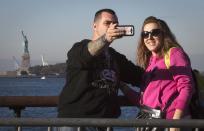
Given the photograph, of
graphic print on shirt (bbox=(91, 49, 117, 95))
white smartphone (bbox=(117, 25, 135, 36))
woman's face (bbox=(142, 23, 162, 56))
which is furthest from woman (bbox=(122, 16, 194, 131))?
white smartphone (bbox=(117, 25, 135, 36))

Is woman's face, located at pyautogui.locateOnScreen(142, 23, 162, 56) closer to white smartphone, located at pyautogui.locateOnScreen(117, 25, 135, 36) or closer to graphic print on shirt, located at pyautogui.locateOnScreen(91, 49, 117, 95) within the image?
graphic print on shirt, located at pyautogui.locateOnScreen(91, 49, 117, 95)

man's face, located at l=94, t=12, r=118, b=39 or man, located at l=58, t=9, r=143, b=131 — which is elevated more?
man's face, located at l=94, t=12, r=118, b=39

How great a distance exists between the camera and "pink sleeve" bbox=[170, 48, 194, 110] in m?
4.38

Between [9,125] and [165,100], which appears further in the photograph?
[165,100]

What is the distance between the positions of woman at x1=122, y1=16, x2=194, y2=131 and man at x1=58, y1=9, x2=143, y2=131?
0.30m

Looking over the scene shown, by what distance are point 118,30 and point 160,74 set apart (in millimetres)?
719

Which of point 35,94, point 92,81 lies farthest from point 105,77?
point 35,94

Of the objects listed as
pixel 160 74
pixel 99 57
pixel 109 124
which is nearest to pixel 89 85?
pixel 99 57

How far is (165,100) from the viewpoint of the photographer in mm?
4520

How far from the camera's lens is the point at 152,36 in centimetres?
464

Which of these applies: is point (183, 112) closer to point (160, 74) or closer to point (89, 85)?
point (160, 74)

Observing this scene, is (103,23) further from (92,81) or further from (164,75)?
(164,75)

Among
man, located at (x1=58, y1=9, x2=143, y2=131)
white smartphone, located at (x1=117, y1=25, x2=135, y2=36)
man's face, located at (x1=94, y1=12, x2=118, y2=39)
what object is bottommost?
man, located at (x1=58, y1=9, x2=143, y2=131)

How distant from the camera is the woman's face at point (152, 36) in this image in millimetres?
4629
